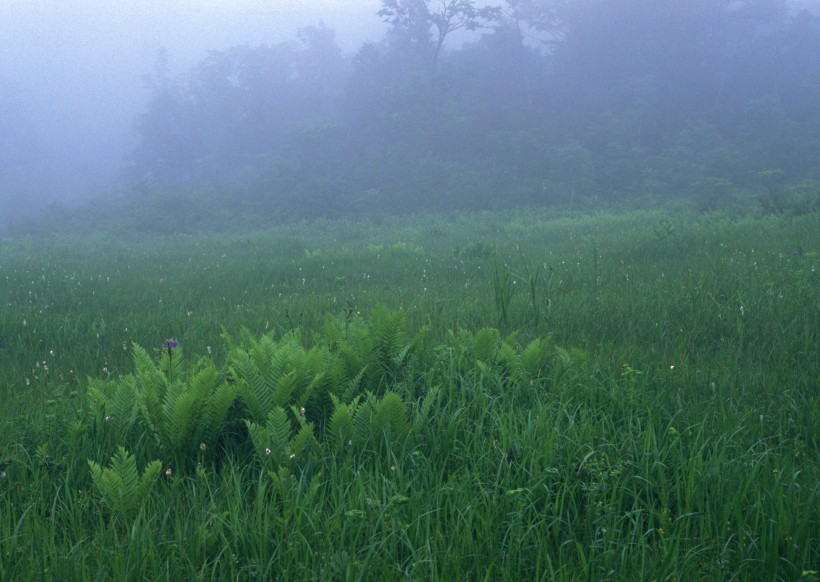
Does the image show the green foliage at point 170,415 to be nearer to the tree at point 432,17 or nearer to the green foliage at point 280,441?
the green foliage at point 280,441

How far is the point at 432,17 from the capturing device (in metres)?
47.0

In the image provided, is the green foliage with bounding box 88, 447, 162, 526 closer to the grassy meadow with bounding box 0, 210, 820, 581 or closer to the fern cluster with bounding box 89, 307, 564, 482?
the grassy meadow with bounding box 0, 210, 820, 581

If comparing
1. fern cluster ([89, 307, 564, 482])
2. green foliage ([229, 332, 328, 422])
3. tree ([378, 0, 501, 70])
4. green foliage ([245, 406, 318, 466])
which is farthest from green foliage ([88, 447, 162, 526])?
tree ([378, 0, 501, 70])

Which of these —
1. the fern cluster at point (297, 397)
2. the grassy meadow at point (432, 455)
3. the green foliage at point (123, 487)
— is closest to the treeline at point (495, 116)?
the grassy meadow at point (432, 455)

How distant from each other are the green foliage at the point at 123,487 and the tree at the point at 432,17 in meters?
46.8

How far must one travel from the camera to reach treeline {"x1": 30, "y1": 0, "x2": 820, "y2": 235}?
37.1m

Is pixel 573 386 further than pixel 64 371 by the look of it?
No

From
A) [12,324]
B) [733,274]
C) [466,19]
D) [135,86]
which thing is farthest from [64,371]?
[135,86]

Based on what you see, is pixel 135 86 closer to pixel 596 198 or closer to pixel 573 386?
pixel 596 198

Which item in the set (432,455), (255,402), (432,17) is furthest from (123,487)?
(432,17)

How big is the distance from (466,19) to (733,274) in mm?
44146

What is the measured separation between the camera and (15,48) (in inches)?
3664

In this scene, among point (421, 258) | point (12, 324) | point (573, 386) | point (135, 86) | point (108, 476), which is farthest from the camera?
point (135, 86)

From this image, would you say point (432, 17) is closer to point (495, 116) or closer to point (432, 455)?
point (495, 116)
